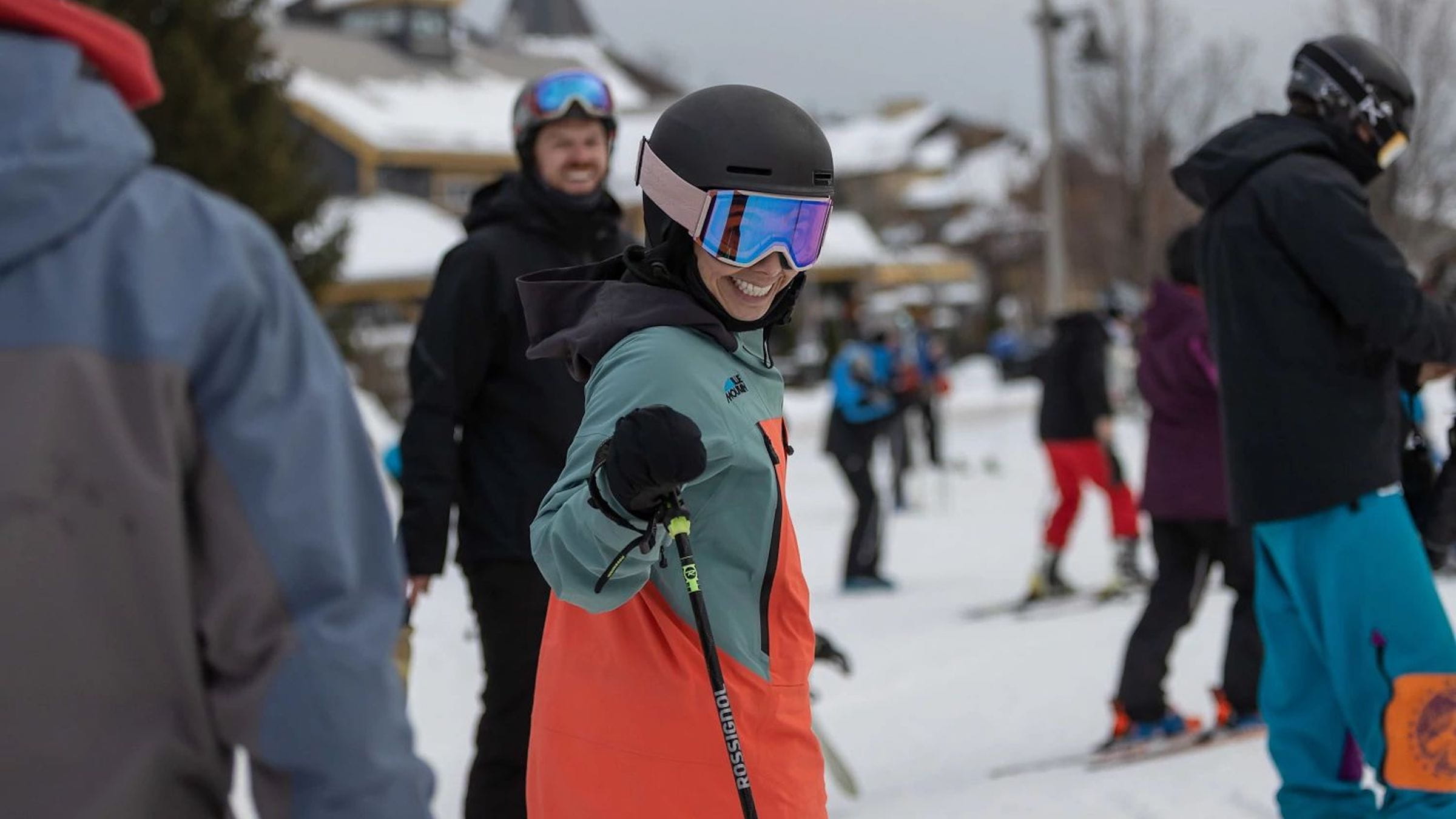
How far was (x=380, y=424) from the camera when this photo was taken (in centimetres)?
1669

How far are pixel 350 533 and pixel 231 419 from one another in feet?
0.56

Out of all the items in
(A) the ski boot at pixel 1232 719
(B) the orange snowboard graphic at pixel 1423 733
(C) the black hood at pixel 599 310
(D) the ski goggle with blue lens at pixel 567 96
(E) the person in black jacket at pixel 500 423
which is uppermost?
(D) the ski goggle with blue lens at pixel 567 96

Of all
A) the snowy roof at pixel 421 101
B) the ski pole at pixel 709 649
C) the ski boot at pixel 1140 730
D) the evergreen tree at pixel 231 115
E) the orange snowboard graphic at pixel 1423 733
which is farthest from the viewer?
the snowy roof at pixel 421 101

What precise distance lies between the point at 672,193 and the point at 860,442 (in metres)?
8.72

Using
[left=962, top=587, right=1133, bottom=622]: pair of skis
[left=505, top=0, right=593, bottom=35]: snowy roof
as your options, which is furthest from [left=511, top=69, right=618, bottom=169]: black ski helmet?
[left=505, top=0, right=593, bottom=35]: snowy roof

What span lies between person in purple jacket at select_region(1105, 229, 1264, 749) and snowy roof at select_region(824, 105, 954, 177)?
46.8 metres

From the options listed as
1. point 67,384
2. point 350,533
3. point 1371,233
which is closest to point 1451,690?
point 1371,233

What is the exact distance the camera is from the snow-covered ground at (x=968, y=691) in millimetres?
5043

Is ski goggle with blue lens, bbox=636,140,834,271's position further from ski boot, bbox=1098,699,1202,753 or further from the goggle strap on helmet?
ski boot, bbox=1098,699,1202,753

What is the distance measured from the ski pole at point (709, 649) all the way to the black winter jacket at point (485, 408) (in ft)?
4.84

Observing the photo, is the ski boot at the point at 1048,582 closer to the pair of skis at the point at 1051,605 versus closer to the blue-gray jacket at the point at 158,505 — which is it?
the pair of skis at the point at 1051,605

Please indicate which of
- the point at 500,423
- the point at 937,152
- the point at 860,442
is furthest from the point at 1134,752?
the point at 937,152

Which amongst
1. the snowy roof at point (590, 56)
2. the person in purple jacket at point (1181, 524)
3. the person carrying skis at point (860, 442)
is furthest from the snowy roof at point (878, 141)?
the person in purple jacket at point (1181, 524)

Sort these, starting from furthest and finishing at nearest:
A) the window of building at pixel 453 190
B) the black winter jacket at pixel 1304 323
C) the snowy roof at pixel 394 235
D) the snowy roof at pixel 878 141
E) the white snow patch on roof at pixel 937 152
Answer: the white snow patch on roof at pixel 937 152, the snowy roof at pixel 878 141, the window of building at pixel 453 190, the snowy roof at pixel 394 235, the black winter jacket at pixel 1304 323
